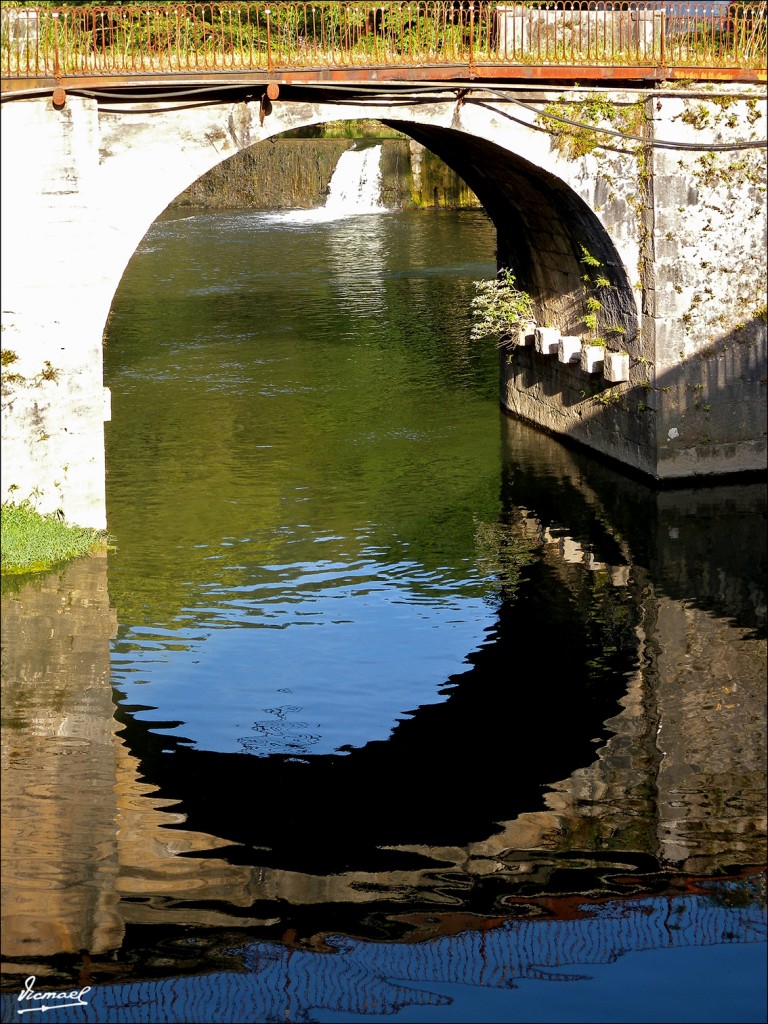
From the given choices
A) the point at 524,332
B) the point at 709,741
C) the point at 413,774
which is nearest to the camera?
the point at 413,774

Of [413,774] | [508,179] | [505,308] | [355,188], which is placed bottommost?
[413,774]

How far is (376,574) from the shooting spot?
52.9 feet

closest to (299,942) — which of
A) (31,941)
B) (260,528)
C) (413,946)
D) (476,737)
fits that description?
(413,946)

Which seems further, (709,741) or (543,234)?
(543,234)

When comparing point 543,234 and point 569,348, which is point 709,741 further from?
point 543,234

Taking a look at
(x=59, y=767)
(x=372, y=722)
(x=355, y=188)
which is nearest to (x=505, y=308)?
(x=372, y=722)

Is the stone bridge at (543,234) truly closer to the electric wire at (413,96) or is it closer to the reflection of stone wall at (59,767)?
the electric wire at (413,96)

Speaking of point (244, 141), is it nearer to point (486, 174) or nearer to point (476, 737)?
point (486, 174)

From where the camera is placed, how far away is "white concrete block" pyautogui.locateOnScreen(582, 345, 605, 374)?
19172mm

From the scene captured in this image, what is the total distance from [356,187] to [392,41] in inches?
1196

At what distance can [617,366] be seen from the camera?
18.7 m

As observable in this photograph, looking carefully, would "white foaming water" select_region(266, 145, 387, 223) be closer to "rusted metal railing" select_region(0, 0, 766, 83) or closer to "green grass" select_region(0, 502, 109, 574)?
"rusted metal railing" select_region(0, 0, 766, 83)

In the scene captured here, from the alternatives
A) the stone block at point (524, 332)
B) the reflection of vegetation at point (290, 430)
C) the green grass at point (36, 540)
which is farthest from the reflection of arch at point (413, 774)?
the stone block at point (524, 332)

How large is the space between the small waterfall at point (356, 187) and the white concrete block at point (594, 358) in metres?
28.4
